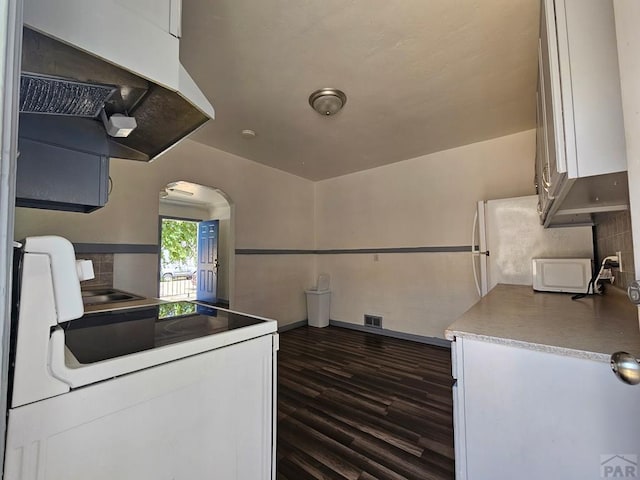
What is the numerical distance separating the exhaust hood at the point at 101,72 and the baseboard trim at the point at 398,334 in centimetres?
330

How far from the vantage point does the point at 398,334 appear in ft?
12.2

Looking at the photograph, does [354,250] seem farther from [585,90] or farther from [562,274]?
[585,90]

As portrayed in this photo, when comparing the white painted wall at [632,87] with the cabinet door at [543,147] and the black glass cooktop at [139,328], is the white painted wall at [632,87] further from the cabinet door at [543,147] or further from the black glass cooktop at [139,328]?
the black glass cooktop at [139,328]

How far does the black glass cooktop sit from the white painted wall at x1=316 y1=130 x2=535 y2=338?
2942 mm

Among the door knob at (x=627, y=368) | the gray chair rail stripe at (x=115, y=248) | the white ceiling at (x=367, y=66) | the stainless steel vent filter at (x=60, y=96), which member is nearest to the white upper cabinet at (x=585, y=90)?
the door knob at (x=627, y=368)

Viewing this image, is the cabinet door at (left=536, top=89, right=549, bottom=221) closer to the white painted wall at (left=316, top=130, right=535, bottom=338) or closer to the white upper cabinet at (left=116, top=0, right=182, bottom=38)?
the white painted wall at (left=316, top=130, right=535, bottom=338)

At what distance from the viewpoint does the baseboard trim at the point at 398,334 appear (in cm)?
336

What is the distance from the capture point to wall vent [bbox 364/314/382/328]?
3921 millimetres

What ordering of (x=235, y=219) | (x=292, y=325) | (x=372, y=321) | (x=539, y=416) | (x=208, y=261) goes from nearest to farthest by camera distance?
(x=539, y=416) → (x=235, y=219) → (x=372, y=321) → (x=292, y=325) → (x=208, y=261)

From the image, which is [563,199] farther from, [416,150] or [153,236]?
[153,236]

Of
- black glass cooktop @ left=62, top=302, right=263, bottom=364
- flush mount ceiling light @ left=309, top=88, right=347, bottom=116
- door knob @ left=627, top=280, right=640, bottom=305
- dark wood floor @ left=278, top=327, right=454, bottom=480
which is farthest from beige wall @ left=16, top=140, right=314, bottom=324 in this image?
door knob @ left=627, top=280, right=640, bottom=305

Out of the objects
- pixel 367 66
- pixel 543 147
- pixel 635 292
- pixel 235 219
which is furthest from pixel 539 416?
pixel 235 219

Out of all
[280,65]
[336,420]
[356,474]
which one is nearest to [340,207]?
[280,65]

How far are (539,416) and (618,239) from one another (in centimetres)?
148
